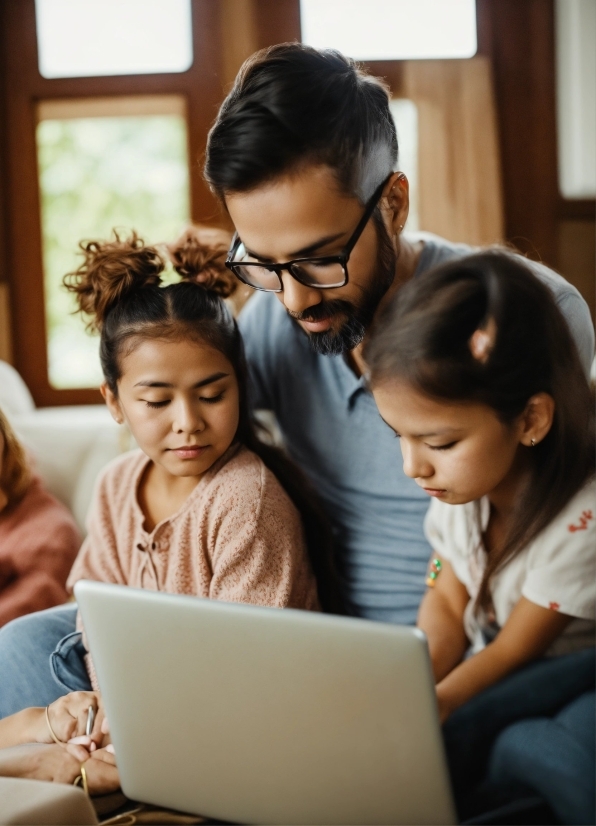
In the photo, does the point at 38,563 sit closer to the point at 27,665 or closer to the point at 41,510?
the point at 41,510

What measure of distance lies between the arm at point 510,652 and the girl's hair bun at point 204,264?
694 millimetres

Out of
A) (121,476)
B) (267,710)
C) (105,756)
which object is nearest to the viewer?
(267,710)

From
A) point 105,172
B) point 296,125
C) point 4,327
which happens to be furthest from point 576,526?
point 105,172

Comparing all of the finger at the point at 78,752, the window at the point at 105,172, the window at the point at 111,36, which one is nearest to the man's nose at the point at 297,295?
the finger at the point at 78,752

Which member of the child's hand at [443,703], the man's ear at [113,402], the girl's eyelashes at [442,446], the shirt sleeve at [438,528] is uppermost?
the man's ear at [113,402]

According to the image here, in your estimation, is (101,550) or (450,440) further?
(101,550)

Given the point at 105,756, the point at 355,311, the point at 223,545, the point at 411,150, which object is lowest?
the point at 105,756

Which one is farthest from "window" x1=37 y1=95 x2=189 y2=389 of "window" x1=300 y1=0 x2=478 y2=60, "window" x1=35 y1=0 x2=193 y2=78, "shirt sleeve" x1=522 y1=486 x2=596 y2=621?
"shirt sleeve" x1=522 y1=486 x2=596 y2=621

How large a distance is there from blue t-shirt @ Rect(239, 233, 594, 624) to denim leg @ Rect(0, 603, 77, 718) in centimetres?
50

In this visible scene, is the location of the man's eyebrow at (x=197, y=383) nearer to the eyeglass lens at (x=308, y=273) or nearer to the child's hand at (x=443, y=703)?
the eyeglass lens at (x=308, y=273)

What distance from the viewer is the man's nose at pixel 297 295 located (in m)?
1.13

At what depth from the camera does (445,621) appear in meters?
1.23

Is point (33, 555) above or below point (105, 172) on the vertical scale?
below

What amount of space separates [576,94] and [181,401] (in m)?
0.98
